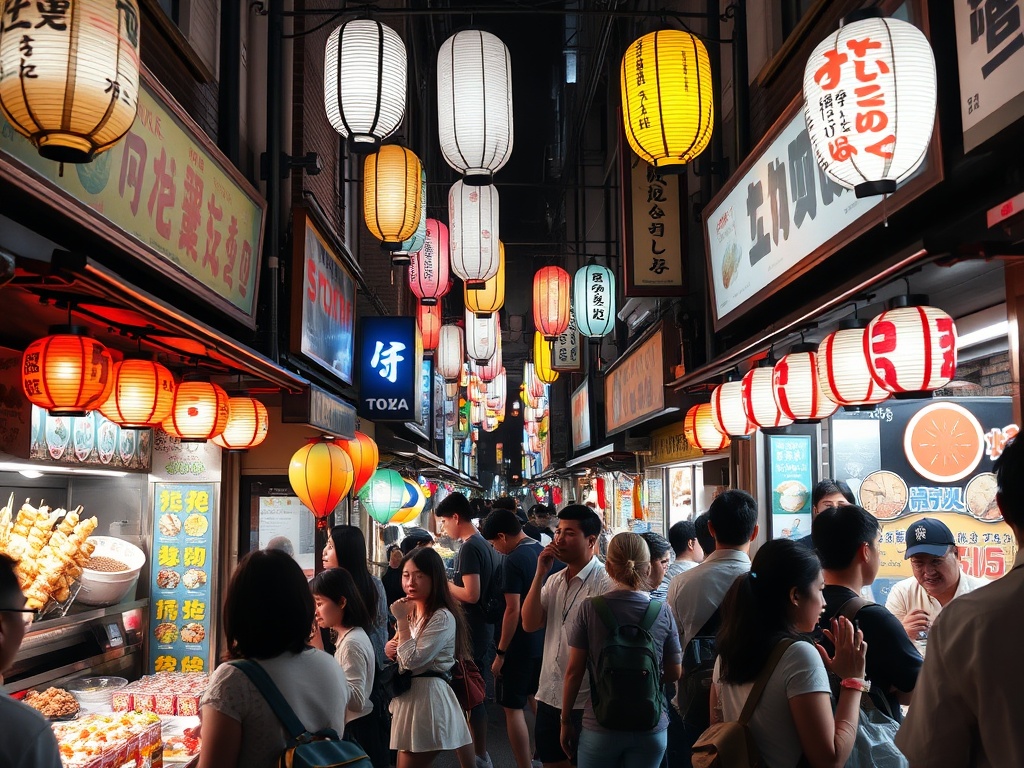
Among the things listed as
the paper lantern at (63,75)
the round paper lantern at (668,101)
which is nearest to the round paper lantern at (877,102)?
the round paper lantern at (668,101)

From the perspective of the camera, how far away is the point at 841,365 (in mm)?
5504

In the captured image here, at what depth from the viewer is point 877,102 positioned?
4.25m

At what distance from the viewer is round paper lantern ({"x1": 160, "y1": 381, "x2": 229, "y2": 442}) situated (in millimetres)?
6953

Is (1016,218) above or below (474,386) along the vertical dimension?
below

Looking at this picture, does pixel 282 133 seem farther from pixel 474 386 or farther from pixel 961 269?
pixel 474 386

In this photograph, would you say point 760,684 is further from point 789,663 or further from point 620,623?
point 620,623

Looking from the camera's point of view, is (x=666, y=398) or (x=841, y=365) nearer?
(x=841, y=365)

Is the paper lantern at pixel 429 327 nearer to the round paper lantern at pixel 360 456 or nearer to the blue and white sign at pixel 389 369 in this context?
the blue and white sign at pixel 389 369

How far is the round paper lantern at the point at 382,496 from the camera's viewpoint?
A: 14.0 m

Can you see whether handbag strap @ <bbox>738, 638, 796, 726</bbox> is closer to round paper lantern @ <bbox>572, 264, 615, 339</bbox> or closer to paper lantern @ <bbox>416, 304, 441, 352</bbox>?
round paper lantern @ <bbox>572, 264, 615, 339</bbox>

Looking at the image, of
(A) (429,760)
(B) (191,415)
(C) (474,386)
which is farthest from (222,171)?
(C) (474,386)

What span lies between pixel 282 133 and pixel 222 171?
244 centimetres

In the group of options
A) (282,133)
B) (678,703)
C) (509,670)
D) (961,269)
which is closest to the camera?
(961,269)

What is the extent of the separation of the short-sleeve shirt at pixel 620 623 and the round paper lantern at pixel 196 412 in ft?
10.9
